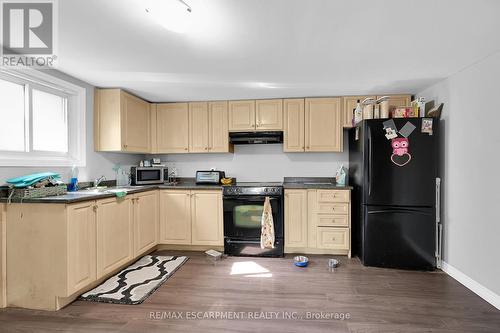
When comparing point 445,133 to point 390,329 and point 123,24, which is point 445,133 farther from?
point 123,24

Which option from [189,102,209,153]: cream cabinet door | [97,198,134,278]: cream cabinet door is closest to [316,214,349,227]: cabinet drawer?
[189,102,209,153]: cream cabinet door

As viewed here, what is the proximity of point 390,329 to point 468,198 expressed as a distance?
161 cm

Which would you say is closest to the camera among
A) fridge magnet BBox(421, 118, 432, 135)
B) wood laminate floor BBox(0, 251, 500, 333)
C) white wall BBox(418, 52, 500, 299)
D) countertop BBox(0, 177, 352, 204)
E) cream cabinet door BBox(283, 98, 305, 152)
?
wood laminate floor BBox(0, 251, 500, 333)

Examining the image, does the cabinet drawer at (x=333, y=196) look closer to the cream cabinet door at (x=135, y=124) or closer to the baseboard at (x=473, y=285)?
the baseboard at (x=473, y=285)

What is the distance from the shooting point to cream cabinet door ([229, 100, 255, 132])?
3.74 metres

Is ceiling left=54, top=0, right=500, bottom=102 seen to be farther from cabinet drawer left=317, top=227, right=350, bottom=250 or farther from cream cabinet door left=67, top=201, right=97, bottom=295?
cabinet drawer left=317, top=227, right=350, bottom=250

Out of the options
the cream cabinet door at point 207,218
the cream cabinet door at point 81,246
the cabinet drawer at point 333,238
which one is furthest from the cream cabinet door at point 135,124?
the cabinet drawer at point 333,238

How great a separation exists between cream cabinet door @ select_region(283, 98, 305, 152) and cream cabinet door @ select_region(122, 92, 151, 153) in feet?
6.83

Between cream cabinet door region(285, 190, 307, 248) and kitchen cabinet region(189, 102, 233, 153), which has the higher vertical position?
kitchen cabinet region(189, 102, 233, 153)

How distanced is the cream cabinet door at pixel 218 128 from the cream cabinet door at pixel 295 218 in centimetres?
120

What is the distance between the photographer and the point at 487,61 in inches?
91.2

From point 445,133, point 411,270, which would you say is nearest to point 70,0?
point 445,133

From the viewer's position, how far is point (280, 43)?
210 cm

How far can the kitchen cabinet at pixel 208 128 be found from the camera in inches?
150
